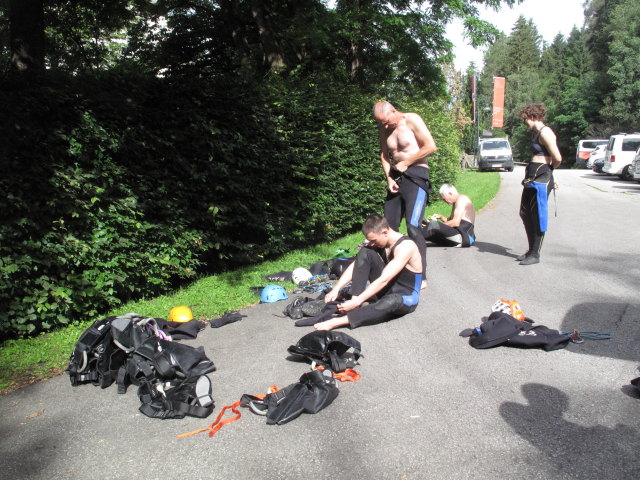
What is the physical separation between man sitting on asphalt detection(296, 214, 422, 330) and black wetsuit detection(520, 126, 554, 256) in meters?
2.77

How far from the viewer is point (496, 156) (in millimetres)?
32156

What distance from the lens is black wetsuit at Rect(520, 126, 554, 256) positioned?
281 inches

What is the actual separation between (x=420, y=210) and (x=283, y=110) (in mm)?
3072

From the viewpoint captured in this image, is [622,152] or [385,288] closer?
[385,288]

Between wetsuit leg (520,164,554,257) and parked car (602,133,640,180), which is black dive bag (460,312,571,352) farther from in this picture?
parked car (602,133,640,180)

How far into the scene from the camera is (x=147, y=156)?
589 centimetres

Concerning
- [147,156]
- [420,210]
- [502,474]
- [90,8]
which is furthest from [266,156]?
[90,8]

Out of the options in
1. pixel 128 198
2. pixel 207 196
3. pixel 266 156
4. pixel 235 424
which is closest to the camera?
pixel 235 424

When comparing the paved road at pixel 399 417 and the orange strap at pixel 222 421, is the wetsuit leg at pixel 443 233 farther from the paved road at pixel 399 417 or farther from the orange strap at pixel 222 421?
the orange strap at pixel 222 421

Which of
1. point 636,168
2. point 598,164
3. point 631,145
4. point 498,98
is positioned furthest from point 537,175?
point 498,98

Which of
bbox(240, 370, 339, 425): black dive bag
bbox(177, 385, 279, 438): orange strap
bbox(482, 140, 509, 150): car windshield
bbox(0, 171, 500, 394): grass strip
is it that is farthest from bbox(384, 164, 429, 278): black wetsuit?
bbox(482, 140, 509, 150): car windshield

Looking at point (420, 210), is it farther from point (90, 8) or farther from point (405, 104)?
point (90, 8)

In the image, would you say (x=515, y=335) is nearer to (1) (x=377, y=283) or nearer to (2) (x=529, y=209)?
(1) (x=377, y=283)

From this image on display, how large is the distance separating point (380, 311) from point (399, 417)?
1837mm
